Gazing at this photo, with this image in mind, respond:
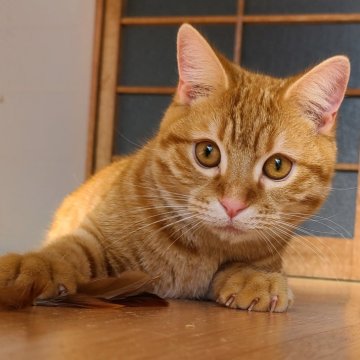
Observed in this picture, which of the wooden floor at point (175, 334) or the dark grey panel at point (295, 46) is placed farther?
the dark grey panel at point (295, 46)

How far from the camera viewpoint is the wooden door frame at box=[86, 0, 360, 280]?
3316 mm

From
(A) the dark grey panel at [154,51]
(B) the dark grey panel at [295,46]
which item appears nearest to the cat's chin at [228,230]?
(B) the dark grey panel at [295,46]

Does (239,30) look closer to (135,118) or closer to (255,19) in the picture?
(255,19)

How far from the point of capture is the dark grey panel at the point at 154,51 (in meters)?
3.53

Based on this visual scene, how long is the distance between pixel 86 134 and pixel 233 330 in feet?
7.76

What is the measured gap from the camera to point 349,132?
331cm

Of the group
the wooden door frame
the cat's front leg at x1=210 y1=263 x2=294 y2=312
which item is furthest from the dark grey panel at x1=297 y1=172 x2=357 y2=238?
the cat's front leg at x1=210 y1=263 x2=294 y2=312

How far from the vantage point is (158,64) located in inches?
141

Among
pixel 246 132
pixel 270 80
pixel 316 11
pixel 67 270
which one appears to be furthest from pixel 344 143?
pixel 67 270

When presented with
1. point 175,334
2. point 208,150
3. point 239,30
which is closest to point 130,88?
point 239,30

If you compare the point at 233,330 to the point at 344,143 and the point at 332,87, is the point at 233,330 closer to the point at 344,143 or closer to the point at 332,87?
the point at 332,87

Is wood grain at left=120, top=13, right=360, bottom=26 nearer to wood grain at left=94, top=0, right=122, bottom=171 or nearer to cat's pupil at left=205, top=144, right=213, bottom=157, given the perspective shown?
wood grain at left=94, top=0, right=122, bottom=171

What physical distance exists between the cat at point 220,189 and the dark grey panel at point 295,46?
5.31 feet

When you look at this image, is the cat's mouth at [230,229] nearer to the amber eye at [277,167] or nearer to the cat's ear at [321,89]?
the amber eye at [277,167]
